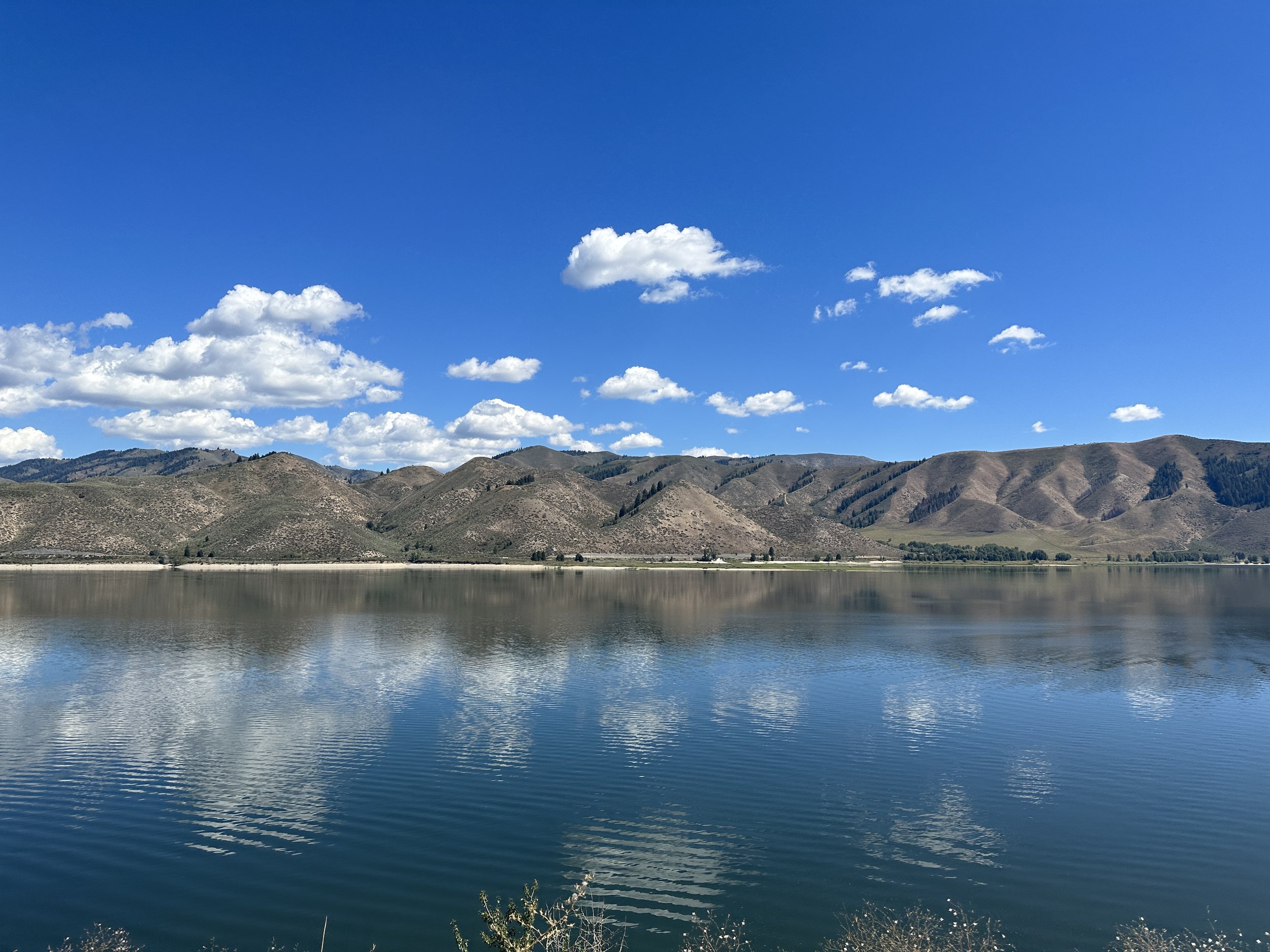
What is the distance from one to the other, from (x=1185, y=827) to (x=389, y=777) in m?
34.4

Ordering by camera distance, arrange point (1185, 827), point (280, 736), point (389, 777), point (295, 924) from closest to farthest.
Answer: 1. point (295, 924)
2. point (1185, 827)
3. point (389, 777)
4. point (280, 736)

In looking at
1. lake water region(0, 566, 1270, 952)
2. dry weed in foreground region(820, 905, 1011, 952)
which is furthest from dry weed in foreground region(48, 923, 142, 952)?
dry weed in foreground region(820, 905, 1011, 952)

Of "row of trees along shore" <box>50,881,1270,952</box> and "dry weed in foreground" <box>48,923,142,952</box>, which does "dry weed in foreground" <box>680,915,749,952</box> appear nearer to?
"row of trees along shore" <box>50,881,1270,952</box>

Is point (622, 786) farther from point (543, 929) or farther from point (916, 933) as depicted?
point (916, 933)

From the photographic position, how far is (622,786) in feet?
118

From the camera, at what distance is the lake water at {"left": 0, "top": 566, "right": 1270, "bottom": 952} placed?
24688 mm

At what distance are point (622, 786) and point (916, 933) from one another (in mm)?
16217

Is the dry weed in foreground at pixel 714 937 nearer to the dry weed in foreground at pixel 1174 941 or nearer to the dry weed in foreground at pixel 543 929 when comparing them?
the dry weed in foreground at pixel 543 929

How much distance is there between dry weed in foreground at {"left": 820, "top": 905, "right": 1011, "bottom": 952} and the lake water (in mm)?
958

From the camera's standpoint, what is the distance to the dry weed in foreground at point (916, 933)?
2133 cm

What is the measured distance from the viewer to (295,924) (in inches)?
902

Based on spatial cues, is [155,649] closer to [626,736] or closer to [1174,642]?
[626,736]

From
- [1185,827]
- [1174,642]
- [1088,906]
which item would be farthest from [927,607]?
[1088,906]

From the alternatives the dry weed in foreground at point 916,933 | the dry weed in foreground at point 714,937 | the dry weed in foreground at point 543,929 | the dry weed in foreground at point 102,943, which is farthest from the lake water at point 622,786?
the dry weed in foreground at point 543,929
